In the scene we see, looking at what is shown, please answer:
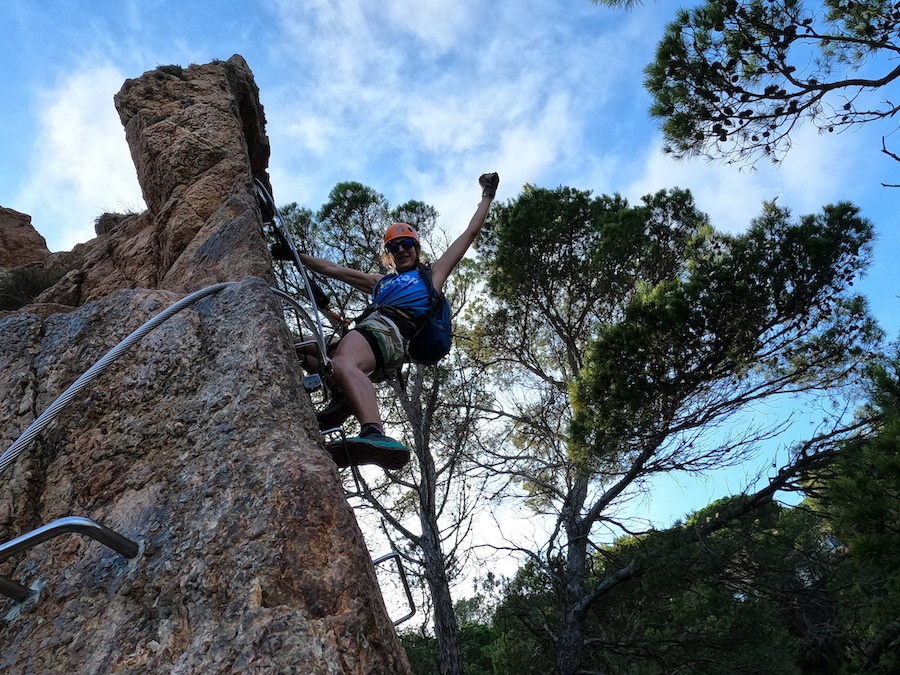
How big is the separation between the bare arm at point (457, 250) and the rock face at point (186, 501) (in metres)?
0.86

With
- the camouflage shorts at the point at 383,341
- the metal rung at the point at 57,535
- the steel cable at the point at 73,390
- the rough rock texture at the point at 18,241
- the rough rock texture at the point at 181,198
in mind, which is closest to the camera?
the metal rung at the point at 57,535

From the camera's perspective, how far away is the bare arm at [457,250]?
136 inches

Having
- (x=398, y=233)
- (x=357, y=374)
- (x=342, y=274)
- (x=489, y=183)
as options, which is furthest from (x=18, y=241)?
(x=357, y=374)

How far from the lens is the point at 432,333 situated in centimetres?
327

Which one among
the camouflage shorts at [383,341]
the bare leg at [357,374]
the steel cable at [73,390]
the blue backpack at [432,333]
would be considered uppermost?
the blue backpack at [432,333]

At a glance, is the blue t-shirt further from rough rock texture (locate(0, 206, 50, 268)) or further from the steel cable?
rough rock texture (locate(0, 206, 50, 268))

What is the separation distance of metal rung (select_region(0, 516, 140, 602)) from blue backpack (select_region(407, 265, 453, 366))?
169 cm

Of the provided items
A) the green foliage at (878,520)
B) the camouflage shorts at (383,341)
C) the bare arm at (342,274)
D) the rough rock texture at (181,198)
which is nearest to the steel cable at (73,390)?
the camouflage shorts at (383,341)

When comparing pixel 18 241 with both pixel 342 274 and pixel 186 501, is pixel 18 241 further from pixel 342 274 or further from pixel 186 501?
pixel 186 501

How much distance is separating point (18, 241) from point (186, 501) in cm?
521

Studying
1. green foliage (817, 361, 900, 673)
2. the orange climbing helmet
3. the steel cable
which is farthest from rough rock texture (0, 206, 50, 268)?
green foliage (817, 361, 900, 673)

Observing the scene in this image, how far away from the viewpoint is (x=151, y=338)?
7.93 feet

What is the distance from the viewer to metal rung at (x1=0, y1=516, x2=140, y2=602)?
4.83ft

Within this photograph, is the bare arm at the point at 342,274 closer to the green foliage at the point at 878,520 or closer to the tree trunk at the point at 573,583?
the green foliage at the point at 878,520
